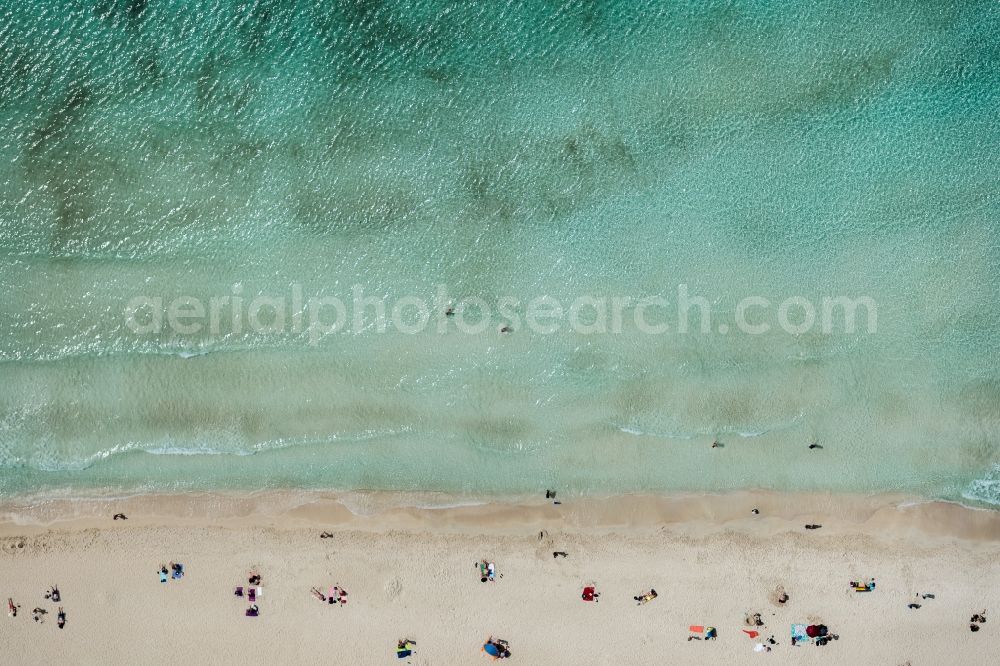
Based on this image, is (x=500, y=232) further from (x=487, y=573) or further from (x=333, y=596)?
(x=333, y=596)

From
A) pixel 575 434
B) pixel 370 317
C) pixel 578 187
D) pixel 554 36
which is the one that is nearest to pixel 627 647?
pixel 575 434

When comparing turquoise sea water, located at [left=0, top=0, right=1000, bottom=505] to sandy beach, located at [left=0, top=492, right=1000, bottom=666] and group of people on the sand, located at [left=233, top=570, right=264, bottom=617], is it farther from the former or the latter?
Result: group of people on the sand, located at [left=233, top=570, right=264, bottom=617]

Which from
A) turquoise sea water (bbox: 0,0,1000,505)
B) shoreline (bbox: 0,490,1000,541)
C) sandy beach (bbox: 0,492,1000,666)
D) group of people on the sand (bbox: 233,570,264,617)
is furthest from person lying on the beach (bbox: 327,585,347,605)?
turquoise sea water (bbox: 0,0,1000,505)

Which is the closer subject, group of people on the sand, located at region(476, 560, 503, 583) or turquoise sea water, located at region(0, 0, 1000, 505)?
group of people on the sand, located at region(476, 560, 503, 583)

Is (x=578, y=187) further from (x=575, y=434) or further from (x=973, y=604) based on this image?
(x=973, y=604)

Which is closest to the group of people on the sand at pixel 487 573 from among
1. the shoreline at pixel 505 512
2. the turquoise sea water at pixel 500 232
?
the shoreline at pixel 505 512
